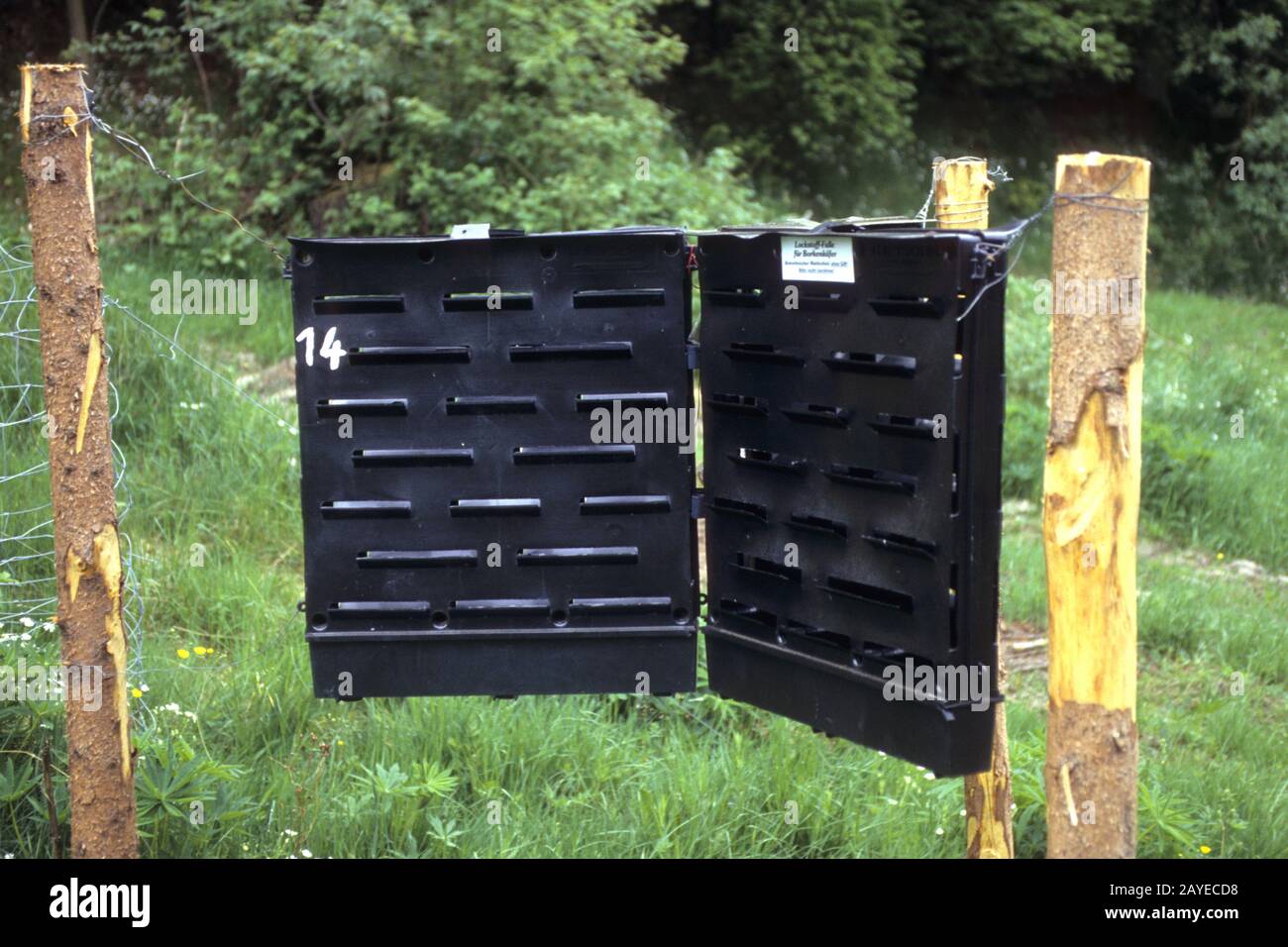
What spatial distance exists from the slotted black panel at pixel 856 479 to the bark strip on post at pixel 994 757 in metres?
0.79

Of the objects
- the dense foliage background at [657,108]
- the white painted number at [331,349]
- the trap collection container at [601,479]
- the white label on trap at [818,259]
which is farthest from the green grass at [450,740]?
the dense foliage background at [657,108]

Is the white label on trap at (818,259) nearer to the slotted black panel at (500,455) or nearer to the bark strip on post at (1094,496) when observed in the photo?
the slotted black panel at (500,455)

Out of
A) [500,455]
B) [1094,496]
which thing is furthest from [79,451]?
[1094,496]

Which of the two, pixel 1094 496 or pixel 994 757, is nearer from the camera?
pixel 1094 496

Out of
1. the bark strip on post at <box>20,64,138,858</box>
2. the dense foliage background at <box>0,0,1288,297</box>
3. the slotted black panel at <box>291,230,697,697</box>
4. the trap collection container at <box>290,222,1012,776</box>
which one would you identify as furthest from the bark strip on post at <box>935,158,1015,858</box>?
the dense foliage background at <box>0,0,1288,297</box>

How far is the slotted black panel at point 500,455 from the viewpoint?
10.8 ft

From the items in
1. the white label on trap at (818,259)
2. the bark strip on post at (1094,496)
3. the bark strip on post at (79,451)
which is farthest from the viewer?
the bark strip on post at (79,451)

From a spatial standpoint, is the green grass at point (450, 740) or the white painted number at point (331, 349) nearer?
the white painted number at point (331, 349)

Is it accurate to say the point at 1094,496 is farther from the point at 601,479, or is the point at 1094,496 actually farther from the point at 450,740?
→ the point at 450,740

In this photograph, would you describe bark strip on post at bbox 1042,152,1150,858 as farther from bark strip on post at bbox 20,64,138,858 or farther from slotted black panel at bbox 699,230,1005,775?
bark strip on post at bbox 20,64,138,858

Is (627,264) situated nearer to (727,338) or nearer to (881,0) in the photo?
(727,338)

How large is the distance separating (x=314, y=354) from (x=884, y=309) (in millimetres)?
1382

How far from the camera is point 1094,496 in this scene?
2961 millimetres

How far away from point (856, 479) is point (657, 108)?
7690 millimetres
